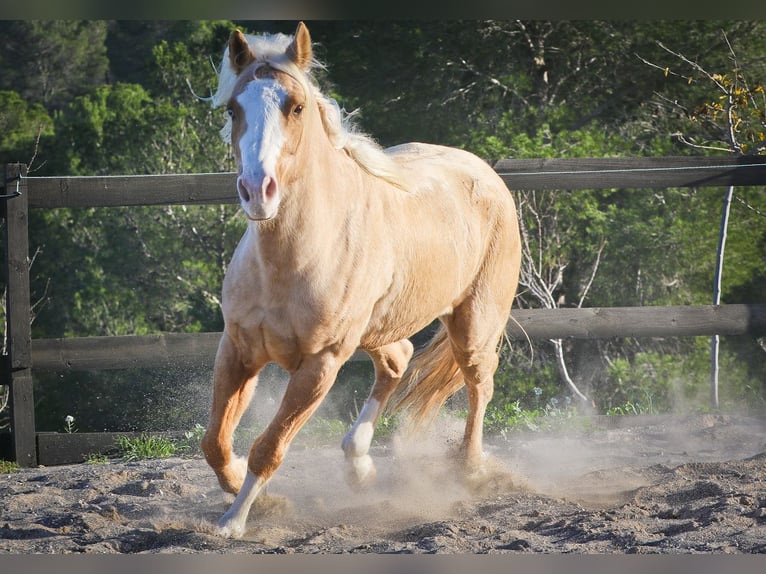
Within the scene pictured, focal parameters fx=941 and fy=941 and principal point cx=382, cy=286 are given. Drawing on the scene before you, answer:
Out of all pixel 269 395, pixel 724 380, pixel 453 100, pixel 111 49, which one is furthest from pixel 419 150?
pixel 111 49

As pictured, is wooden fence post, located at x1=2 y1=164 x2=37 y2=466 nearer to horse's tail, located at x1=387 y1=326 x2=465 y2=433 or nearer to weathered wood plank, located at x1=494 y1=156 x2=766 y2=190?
horse's tail, located at x1=387 y1=326 x2=465 y2=433

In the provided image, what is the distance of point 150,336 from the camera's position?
18.4 ft

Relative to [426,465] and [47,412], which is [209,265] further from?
[426,465]

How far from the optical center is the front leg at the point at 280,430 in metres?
3.51

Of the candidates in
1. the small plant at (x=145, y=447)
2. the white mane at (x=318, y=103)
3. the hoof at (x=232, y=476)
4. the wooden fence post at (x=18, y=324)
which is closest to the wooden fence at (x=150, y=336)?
the wooden fence post at (x=18, y=324)

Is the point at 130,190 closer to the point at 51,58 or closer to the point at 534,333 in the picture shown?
the point at 534,333

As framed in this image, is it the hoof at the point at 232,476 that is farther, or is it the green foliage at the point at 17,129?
the green foliage at the point at 17,129

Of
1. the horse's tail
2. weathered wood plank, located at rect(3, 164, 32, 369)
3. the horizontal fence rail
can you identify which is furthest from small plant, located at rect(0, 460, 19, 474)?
the horse's tail

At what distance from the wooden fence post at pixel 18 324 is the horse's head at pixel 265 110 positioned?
2.53 meters

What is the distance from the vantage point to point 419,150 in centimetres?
484

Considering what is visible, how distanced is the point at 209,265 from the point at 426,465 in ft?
22.7

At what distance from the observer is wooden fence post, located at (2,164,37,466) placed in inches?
211

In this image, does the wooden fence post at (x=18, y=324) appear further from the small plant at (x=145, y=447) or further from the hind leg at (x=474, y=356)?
the hind leg at (x=474, y=356)

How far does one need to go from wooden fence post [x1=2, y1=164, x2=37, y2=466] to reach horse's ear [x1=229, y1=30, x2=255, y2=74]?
2.56 metres
